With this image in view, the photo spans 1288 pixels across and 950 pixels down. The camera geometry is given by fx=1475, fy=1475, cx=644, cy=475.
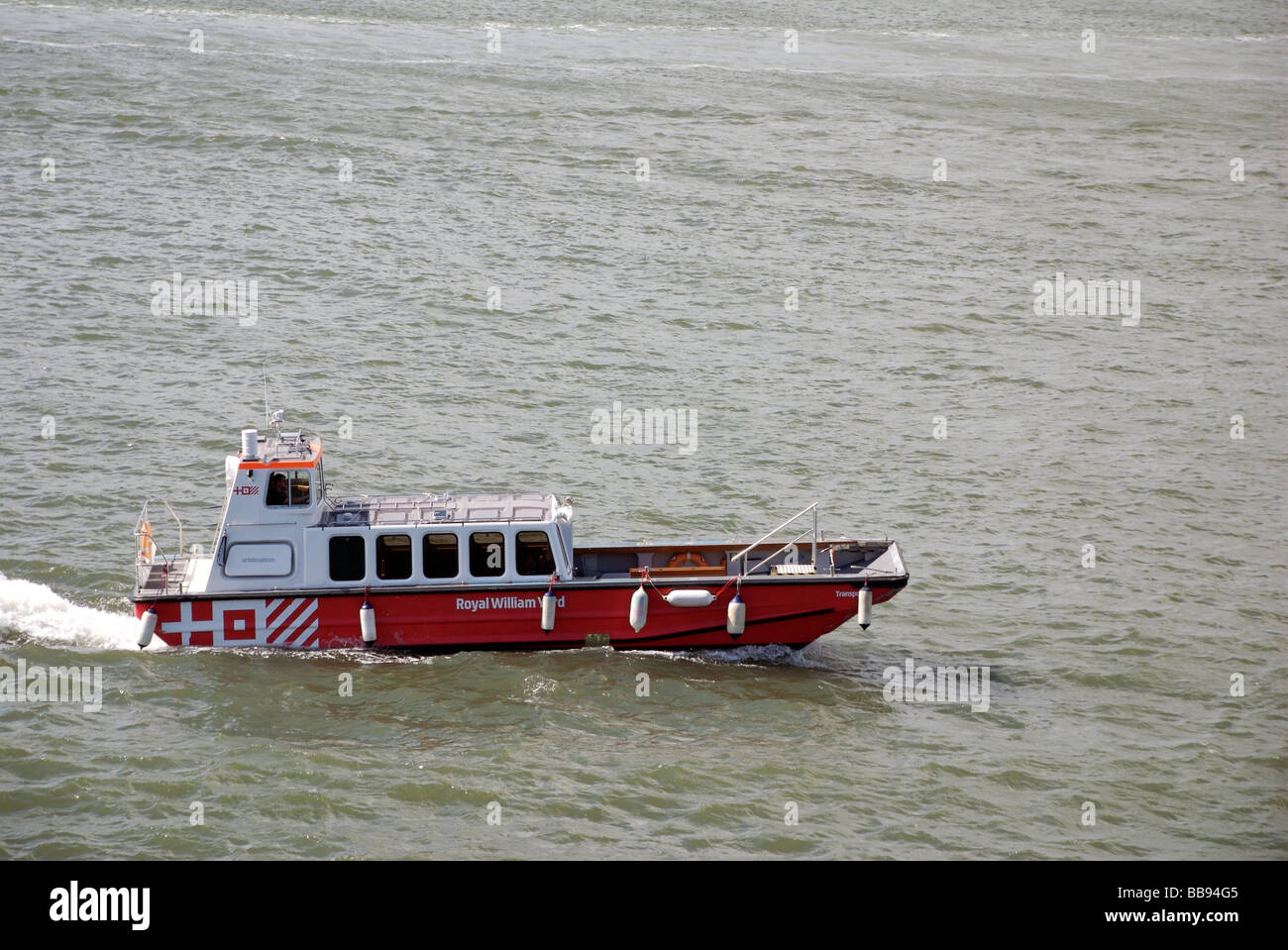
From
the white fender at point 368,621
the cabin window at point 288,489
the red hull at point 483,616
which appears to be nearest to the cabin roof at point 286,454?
the cabin window at point 288,489

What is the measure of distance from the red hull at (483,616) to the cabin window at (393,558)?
358mm

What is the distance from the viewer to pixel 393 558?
75.2 ft

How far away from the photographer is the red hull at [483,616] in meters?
22.8

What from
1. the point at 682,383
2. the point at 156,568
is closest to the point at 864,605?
the point at 156,568

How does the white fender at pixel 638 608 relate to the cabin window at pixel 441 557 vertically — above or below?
below

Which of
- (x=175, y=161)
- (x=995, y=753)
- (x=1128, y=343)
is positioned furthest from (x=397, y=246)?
(x=995, y=753)

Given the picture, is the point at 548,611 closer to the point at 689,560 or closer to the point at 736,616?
the point at 689,560

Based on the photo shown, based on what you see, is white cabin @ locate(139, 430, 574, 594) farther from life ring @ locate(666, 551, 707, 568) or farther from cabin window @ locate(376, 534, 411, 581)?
life ring @ locate(666, 551, 707, 568)

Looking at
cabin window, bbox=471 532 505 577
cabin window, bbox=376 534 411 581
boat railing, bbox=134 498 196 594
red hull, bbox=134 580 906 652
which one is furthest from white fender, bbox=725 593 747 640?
boat railing, bbox=134 498 196 594

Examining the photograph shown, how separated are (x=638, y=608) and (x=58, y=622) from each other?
9.49m

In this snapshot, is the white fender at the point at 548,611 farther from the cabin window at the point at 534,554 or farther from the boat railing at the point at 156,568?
the boat railing at the point at 156,568

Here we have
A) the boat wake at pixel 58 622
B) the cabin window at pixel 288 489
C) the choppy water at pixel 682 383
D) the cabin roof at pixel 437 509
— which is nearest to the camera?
the choppy water at pixel 682 383

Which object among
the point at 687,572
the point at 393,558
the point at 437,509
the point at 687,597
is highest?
the point at 437,509
